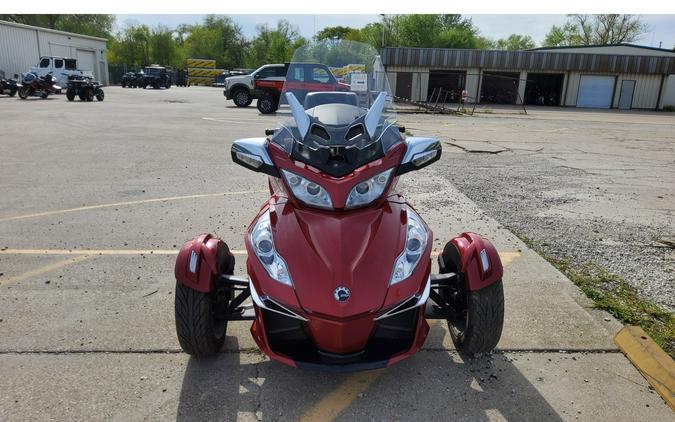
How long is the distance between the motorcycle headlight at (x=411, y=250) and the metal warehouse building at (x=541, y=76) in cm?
3780

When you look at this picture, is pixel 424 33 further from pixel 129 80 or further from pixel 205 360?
pixel 205 360

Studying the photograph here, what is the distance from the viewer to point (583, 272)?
4438 mm

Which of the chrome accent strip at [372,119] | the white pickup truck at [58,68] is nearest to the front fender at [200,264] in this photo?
the chrome accent strip at [372,119]

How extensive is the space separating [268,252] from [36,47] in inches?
1840

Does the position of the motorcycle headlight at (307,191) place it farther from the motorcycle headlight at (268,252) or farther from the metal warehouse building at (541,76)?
the metal warehouse building at (541,76)

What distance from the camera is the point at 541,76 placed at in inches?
1698

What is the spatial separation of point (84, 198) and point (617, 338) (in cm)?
661

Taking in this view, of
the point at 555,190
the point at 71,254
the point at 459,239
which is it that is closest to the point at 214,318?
the point at 459,239

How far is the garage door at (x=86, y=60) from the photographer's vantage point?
4694 cm

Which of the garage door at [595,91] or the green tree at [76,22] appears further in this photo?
the green tree at [76,22]

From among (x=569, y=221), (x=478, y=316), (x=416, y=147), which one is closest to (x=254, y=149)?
(x=416, y=147)

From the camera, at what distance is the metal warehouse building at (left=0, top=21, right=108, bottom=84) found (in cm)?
3619

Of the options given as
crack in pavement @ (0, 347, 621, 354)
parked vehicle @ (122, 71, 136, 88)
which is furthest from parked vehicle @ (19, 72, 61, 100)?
crack in pavement @ (0, 347, 621, 354)

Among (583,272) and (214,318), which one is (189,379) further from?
(583,272)
